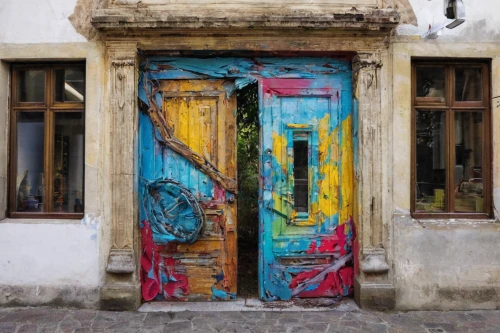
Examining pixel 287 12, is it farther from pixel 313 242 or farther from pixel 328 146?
pixel 313 242

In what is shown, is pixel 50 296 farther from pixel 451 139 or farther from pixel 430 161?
pixel 451 139

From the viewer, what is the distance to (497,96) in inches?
167

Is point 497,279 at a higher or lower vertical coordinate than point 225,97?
lower

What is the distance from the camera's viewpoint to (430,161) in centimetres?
434

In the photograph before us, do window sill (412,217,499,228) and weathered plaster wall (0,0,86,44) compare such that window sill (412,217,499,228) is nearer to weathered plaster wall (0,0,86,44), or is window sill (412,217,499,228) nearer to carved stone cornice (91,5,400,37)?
carved stone cornice (91,5,400,37)

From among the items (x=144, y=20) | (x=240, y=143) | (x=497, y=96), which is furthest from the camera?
(x=240, y=143)

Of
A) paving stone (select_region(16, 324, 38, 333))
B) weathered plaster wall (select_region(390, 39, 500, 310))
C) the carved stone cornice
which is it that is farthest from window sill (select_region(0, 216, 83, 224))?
weathered plaster wall (select_region(390, 39, 500, 310))

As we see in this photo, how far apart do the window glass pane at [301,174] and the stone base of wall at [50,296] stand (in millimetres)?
2416

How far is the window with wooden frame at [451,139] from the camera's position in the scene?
431 cm

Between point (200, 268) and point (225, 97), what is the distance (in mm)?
1970

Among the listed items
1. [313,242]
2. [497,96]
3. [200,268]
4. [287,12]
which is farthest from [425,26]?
[200,268]

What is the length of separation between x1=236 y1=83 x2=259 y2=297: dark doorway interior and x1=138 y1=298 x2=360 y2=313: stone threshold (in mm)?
1649

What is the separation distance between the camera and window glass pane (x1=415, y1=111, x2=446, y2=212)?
4324 millimetres

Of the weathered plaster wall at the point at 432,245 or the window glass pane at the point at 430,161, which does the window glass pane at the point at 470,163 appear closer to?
the window glass pane at the point at 430,161
